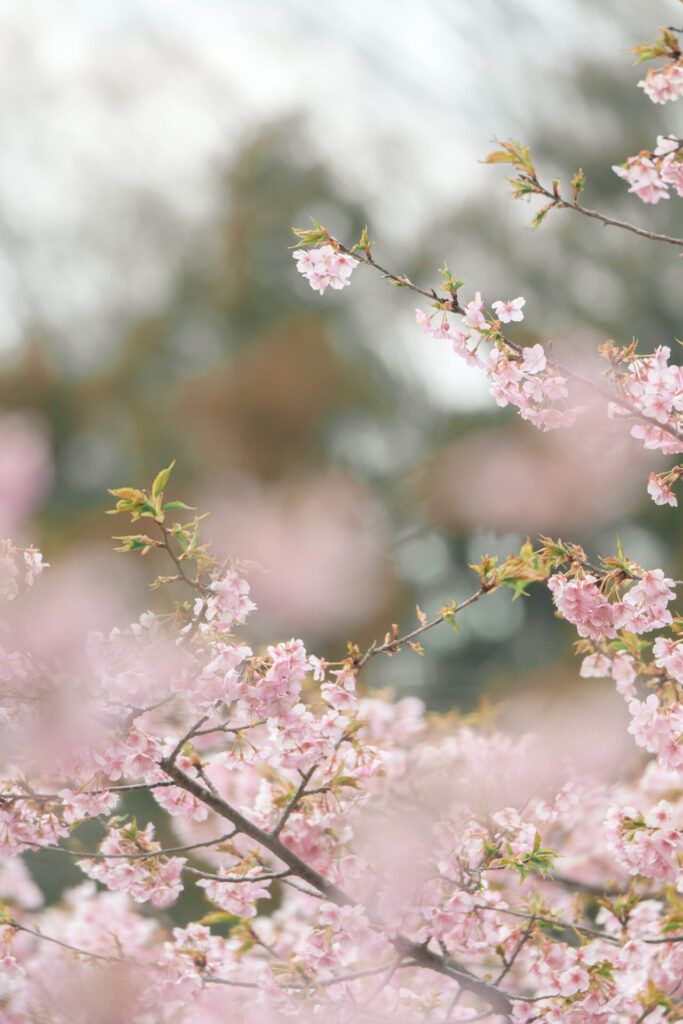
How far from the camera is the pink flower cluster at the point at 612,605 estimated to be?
43.7 inches

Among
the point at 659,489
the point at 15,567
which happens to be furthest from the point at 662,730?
the point at 15,567

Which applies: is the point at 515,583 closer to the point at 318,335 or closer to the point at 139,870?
the point at 139,870

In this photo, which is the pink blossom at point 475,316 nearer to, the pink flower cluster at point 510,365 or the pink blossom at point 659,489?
the pink flower cluster at point 510,365

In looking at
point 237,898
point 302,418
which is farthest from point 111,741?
point 302,418

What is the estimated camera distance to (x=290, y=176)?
1002 cm

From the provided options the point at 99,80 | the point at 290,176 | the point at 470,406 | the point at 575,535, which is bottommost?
the point at 575,535

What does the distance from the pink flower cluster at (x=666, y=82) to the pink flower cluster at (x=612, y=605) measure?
66 cm

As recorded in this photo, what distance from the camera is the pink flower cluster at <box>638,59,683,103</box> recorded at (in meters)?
1.19

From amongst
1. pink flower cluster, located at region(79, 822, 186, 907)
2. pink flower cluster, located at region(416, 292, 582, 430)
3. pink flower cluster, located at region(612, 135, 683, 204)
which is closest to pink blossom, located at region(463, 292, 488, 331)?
pink flower cluster, located at region(416, 292, 582, 430)

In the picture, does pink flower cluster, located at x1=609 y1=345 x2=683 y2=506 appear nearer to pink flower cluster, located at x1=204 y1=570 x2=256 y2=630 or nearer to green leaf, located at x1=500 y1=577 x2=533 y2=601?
green leaf, located at x1=500 y1=577 x2=533 y2=601

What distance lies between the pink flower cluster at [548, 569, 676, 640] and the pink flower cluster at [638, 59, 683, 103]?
25.9 inches

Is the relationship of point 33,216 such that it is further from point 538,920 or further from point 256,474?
point 538,920

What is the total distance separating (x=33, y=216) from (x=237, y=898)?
10230mm

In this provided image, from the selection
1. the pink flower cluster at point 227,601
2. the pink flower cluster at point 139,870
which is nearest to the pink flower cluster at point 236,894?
the pink flower cluster at point 139,870
